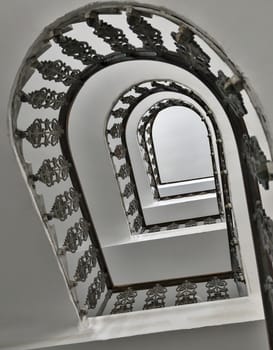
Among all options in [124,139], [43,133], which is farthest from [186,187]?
[43,133]

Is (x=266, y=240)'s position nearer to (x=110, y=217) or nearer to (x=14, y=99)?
(x=14, y=99)

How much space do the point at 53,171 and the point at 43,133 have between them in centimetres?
37

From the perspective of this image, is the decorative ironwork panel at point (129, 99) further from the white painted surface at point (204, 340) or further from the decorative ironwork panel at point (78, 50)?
the white painted surface at point (204, 340)

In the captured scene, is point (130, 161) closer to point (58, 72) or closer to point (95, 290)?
point (95, 290)

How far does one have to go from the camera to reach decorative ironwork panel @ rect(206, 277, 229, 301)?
387cm

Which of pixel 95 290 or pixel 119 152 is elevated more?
pixel 119 152

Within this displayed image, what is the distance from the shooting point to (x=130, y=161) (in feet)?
22.6

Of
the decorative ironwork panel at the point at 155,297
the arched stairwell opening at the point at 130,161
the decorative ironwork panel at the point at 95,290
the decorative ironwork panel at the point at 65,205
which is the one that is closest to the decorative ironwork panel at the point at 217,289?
the arched stairwell opening at the point at 130,161

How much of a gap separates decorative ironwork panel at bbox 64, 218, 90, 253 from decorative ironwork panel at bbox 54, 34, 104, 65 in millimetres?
1420

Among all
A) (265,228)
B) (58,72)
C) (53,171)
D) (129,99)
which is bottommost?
(265,228)

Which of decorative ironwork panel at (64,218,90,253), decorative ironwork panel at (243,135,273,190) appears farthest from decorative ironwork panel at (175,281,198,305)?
decorative ironwork panel at (243,135,273,190)

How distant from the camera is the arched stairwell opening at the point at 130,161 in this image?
2.36 metres

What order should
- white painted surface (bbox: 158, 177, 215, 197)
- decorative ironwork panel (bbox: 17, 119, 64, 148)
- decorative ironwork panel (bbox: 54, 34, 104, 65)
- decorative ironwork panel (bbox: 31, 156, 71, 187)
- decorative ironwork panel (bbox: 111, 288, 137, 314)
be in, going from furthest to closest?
white painted surface (bbox: 158, 177, 215, 197), decorative ironwork panel (bbox: 111, 288, 137, 314), decorative ironwork panel (bbox: 31, 156, 71, 187), decorative ironwork panel (bbox: 17, 119, 64, 148), decorative ironwork panel (bbox: 54, 34, 104, 65)

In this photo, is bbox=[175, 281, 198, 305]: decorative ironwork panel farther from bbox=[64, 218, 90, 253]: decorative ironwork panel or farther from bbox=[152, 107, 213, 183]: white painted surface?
bbox=[152, 107, 213, 183]: white painted surface
